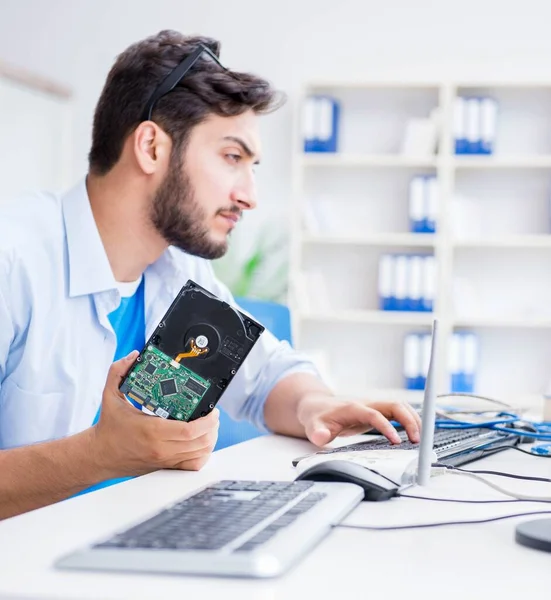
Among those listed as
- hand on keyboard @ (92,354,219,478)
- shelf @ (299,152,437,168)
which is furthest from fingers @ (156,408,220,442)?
shelf @ (299,152,437,168)

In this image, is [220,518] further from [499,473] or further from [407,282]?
[407,282]

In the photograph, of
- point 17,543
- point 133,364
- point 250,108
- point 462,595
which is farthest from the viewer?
point 250,108

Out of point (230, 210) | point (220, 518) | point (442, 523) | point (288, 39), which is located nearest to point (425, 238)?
point (288, 39)

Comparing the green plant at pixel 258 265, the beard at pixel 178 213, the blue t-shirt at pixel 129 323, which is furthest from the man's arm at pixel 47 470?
the green plant at pixel 258 265

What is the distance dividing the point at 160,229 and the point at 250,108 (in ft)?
0.91

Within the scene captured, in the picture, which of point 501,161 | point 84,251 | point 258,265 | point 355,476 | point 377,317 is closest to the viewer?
point 355,476

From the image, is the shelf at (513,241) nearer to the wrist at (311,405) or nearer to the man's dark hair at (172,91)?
the man's dark hair at (172,91)

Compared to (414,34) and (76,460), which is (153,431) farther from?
(414,34)

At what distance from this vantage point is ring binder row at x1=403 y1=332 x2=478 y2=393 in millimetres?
4324

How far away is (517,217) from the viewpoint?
178 inches

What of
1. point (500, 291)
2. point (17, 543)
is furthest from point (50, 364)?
point (500, 291)

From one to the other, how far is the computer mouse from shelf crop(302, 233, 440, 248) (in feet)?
11.1

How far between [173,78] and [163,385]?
774 mm

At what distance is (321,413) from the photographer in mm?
1456
